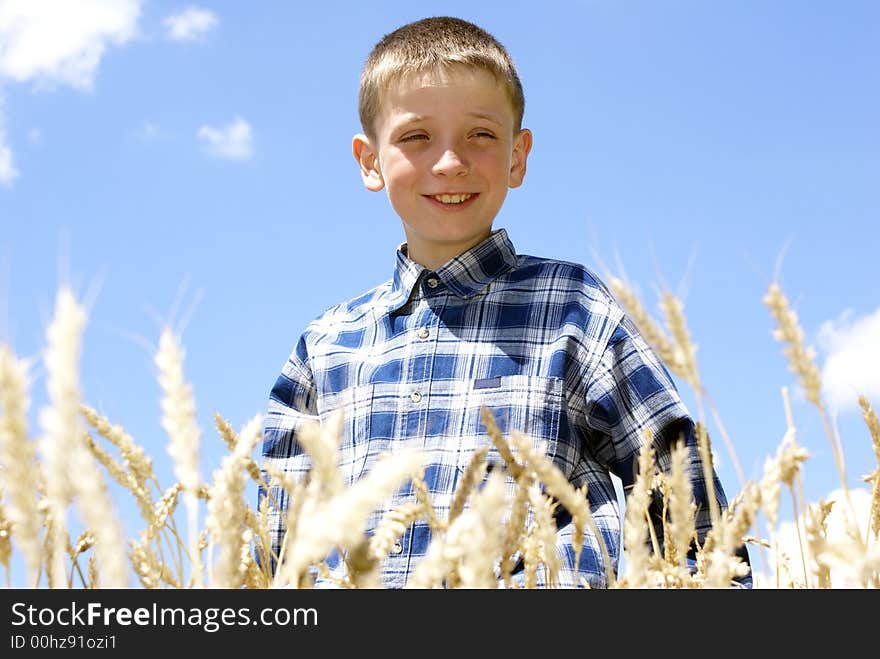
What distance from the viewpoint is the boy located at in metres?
1.98

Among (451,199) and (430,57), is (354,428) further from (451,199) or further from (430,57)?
(430,57)

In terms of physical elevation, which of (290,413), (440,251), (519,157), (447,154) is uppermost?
(519,157)

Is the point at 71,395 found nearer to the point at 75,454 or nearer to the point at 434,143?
the point at 75,454

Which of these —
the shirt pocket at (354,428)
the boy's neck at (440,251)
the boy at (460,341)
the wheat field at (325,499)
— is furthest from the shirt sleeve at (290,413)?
the wheat field at (325,499)

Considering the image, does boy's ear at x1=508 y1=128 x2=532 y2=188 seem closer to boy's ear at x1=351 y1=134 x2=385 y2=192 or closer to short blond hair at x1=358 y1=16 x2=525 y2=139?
short blond hair at x1=358 y1=16 x2=525 y2=139

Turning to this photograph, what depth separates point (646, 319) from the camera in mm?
941

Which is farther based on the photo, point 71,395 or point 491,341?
point 491,341

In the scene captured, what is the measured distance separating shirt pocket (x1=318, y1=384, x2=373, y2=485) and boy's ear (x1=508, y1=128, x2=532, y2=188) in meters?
0.80

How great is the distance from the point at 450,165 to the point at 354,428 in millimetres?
708

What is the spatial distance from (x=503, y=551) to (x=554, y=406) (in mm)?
1077

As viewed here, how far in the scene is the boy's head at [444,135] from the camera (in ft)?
7.40

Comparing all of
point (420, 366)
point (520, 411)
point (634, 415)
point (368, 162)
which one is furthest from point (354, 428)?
point (368, 162)

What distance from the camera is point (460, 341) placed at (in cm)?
219
